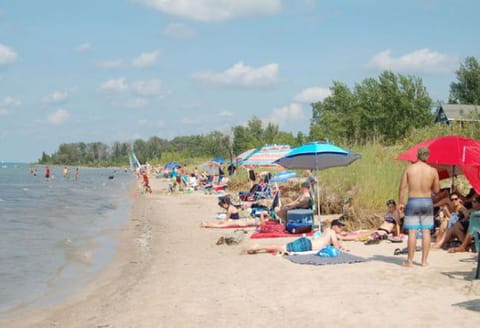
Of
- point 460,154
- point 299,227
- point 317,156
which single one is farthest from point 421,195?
point 299,227

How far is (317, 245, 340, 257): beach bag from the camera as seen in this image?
8.66m

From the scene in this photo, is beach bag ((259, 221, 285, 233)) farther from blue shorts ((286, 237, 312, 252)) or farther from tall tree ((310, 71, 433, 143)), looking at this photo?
tall tree ((310, 71, 433, 143))

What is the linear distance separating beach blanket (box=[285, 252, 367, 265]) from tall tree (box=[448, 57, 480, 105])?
55872mm

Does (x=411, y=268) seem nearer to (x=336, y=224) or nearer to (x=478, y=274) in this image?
(x=478, y=274)

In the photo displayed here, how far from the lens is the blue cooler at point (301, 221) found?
11914 mm

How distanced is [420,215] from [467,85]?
59546 millimetres

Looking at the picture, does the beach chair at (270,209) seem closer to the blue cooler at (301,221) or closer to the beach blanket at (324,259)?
the blue cooler at (301,221)

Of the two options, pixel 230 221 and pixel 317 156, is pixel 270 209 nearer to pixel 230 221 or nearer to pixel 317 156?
pixel 230 221

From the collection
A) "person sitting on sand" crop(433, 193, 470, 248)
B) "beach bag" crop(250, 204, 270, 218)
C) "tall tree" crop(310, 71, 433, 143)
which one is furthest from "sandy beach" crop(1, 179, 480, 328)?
"tall tree" crop(310, 71, 433, 143)

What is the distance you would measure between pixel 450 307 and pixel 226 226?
9.23 m

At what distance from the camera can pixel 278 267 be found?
828 centimetres

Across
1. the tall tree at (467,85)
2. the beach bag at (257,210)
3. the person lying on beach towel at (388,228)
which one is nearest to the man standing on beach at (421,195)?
the person lying on beach towel at (388,228)

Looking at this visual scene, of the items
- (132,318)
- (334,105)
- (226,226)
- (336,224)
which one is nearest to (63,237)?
(226,226)

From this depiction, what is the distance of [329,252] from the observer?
869 centimetres
